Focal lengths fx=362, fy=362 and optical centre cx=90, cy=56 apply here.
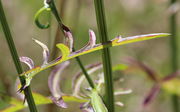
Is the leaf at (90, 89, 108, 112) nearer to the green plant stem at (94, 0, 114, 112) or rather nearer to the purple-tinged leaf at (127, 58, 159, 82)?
the green plant stem at (94, 0, 114, 112)

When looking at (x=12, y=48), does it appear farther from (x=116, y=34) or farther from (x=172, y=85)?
(x=116, y=34)

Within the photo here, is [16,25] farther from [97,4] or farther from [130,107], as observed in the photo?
[97,4]

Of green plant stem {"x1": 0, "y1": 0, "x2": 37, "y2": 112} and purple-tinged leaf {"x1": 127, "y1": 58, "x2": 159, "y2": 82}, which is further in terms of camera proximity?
purple-tinged leaf {"x1": 127, "y1": 58, "x2": 159, "y2": 82}

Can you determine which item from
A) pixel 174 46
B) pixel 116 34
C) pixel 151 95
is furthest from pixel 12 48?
pixel 116 34

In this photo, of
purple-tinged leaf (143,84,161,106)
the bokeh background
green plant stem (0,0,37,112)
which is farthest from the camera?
the bokeh background

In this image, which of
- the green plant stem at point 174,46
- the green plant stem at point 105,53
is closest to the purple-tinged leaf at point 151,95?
the green plant stem at point 174,46

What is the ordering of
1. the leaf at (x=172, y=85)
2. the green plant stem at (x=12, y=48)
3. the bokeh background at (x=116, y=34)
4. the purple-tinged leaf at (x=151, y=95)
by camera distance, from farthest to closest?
1. the bokeh background at (x=116, y=34)
2. the leaf at (x=172, y=85)
3. the purple-tinged leaf at (x=151, y=95)
4. the green plant stem at (x=12, y=48)

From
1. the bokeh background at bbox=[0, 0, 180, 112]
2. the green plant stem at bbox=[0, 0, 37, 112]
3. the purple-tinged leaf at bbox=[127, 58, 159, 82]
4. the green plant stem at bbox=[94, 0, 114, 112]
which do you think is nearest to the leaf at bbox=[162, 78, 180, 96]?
the purple-tinged leaf at bbox=[127, 58, 159, 82]

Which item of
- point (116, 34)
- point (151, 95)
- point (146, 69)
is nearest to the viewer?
point (151, 95)

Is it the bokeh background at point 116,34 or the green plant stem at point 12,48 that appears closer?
the green plant stem at point 12,48

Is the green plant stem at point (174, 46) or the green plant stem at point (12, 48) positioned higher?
the green plant stem at point (12, 48)

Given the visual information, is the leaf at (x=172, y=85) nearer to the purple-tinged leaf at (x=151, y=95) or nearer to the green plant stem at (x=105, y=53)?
the purple-tinged leaf at (x=151, y=95)
